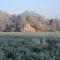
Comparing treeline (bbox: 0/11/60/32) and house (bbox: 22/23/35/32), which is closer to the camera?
house (bbox: 22/23/35/32)

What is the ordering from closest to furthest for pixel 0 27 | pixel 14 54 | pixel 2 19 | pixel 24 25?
1. pixel 14 54
2. pixel 24 25
3. pixel 0 27
4. pixel 2 19

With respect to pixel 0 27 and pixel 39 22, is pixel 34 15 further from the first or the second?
pixel 0 27

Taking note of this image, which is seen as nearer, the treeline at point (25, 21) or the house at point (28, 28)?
the house at point (28, 28)

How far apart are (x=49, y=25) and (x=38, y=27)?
2808 mm

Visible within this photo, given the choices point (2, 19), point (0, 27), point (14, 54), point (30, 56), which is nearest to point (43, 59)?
point (30, 56)

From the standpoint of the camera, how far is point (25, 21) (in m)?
38.9

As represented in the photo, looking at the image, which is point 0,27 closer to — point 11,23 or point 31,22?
point 11,23

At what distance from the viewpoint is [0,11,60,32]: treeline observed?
128 ft

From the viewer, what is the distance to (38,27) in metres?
39.1

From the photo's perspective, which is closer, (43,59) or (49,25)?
(43,59)

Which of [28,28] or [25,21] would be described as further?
[25,21]

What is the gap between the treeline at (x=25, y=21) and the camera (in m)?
39.2

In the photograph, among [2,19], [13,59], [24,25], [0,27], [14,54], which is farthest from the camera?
[2,19]

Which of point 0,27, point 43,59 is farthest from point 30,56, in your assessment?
point 0,27
